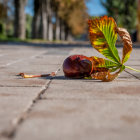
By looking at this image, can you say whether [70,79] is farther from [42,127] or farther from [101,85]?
[42,127]

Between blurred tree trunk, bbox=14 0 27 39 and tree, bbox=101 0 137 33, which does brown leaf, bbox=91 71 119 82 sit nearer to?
blurred tree trunk, bbox=14 0 27 39

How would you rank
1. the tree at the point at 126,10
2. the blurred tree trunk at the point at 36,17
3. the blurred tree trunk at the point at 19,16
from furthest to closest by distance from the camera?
the tree at the point at 126,10 → the blurred tree trunk at the point at 36,17 → the blurred tree trunk at the point at 19,16

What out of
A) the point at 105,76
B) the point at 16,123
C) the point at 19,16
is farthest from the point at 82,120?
the point at 19,16

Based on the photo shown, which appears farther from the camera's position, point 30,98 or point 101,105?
point 30,98

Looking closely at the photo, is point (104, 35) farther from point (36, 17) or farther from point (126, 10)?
point (126, 10)

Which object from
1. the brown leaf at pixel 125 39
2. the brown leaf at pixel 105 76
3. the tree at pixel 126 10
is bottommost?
the brown leaf at pixel 105 76

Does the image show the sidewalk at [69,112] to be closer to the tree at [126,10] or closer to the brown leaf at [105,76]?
the brown leaf at [105,76]

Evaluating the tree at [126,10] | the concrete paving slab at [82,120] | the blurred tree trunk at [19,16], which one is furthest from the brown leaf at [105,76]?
the tree at [126,10]

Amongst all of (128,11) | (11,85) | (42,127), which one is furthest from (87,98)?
(128,11)

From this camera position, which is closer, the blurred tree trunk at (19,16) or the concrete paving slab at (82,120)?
the concrete paving slab at (82,120)

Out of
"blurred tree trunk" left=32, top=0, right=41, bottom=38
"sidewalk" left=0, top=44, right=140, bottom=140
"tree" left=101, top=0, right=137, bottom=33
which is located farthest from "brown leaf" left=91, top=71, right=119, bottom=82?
"tree" left=101, top=0, right=137, bottom=33

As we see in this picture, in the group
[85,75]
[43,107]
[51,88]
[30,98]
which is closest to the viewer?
[43,107]
